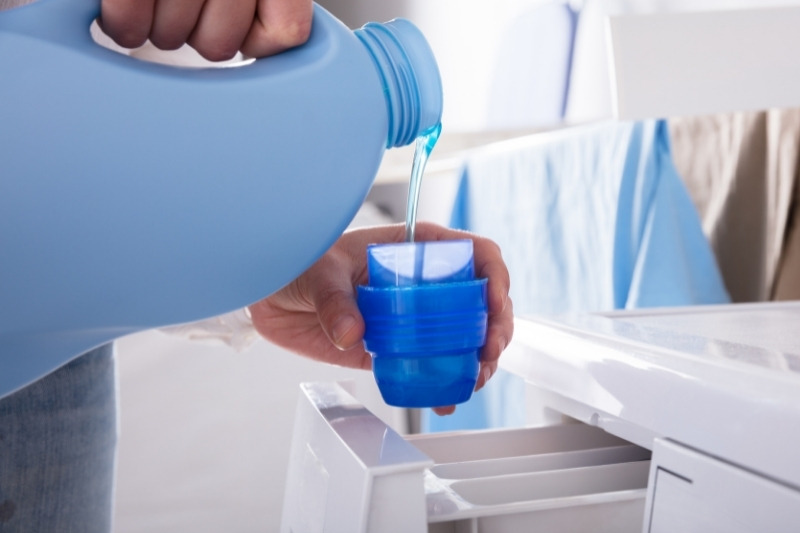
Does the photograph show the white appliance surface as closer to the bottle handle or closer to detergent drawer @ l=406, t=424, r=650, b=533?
detergent drawer @ l=406, t=424, r=650, b=533

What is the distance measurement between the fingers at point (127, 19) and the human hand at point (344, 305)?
17 centimetres

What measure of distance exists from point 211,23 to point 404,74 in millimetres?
86

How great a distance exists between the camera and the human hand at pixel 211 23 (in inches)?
13.9

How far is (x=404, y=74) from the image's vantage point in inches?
15.0

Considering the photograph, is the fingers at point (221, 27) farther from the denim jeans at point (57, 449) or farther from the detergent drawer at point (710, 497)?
the denim jeans at point (57, 449)

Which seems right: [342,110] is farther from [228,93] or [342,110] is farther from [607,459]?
[607,459]

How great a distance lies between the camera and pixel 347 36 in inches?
14.9

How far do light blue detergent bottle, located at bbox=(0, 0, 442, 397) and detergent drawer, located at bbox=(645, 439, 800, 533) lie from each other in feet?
0.60

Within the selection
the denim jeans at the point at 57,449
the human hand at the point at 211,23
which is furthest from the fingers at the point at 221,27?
the denim jeans at the point at 57,449

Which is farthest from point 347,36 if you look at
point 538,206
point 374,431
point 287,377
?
point 287,377

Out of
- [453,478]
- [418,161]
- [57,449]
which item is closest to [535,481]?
[453,478]

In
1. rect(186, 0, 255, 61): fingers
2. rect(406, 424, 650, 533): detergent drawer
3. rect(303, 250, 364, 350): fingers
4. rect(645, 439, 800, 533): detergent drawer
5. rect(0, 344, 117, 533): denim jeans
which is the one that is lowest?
rect(0, 344, 117, 533): denim jeans

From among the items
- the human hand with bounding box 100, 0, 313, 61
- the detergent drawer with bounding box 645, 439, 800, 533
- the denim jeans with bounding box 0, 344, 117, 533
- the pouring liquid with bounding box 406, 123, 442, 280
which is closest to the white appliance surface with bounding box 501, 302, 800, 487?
the detergent drawer with bounding box 645, 439, 800, 533

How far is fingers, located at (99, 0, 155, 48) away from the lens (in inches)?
13.8
